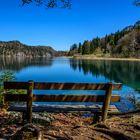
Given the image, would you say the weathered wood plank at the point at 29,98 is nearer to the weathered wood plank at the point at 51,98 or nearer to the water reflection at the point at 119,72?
the weathered wood plank at the point at 51,98

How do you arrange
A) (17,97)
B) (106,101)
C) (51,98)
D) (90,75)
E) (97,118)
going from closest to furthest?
(17,97), (51,98), (106,101), (97,118), (90,75)

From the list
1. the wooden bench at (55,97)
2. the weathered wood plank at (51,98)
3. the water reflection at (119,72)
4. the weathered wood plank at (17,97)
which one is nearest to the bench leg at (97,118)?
the wooden bench at (55,97)

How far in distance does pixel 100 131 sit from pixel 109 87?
1897 millimetres

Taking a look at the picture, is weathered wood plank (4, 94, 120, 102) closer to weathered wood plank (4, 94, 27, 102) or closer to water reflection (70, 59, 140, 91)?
weathered wood plank (4, 94, 27, 102)

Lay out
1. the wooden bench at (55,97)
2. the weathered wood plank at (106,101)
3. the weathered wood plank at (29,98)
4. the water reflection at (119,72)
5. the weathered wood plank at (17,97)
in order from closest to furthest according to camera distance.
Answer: the weathered wood plank at (29,98) < the wooden bench at (55,97) < the weathered wood plank at (17,97) < the weathered wood plank at (106,101) < the water reflection at (119,72)

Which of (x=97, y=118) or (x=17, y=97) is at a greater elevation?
(x=17, y=97)

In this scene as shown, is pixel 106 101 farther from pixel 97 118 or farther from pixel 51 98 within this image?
pixel 51 98

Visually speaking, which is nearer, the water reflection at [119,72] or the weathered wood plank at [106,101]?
the weathered wood plank at [106,101]

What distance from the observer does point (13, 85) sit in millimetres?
9000

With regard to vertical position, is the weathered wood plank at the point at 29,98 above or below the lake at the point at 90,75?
above

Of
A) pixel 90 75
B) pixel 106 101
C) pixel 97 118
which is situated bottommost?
pixel 90 75

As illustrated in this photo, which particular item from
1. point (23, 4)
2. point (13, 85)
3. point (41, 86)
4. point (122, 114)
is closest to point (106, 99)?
point (122, 114)

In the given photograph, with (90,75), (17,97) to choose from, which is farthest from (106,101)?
(90,75)

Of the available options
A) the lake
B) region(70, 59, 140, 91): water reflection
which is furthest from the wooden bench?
region(70, 59, 140, 91): water reflection
